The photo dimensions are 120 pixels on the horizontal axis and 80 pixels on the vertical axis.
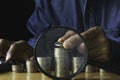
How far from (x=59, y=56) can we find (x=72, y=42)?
0.05 meters

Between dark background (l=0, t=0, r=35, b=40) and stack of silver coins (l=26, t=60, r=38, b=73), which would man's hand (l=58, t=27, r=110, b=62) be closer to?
stack of silver coins (l=26, t=60, r=38, b=73)

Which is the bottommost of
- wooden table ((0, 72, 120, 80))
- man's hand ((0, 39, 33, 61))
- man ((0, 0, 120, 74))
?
wooden table ((0, 72, 120, 80))

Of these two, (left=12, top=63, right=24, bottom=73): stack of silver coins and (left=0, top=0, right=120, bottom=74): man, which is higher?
(left=0, top=0, right=120, bottom=74): man

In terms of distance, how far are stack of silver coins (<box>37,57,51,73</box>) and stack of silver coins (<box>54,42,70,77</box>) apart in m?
0.02

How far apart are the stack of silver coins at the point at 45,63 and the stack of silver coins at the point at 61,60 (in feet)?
0.06

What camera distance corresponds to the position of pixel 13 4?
5.34 ft

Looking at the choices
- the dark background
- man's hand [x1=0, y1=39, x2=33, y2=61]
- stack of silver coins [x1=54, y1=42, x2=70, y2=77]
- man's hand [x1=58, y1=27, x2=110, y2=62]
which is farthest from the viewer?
the dark background

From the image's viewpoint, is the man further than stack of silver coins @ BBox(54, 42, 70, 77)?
Yes

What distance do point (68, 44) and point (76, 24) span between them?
25.2 inches

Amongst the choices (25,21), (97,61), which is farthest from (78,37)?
(25,21)

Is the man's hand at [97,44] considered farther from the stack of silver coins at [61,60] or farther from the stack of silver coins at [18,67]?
the stack of silver coins at [18,67]

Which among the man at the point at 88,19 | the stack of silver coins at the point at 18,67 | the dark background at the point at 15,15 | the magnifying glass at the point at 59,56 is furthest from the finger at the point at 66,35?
the dark background at the point at 15,15

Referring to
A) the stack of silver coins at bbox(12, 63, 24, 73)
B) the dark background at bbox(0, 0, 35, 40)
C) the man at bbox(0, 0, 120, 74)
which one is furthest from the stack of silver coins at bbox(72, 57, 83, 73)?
the dark background at bbox(0, 0, 35, 40)

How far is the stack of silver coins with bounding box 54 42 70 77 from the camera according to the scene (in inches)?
29.3
